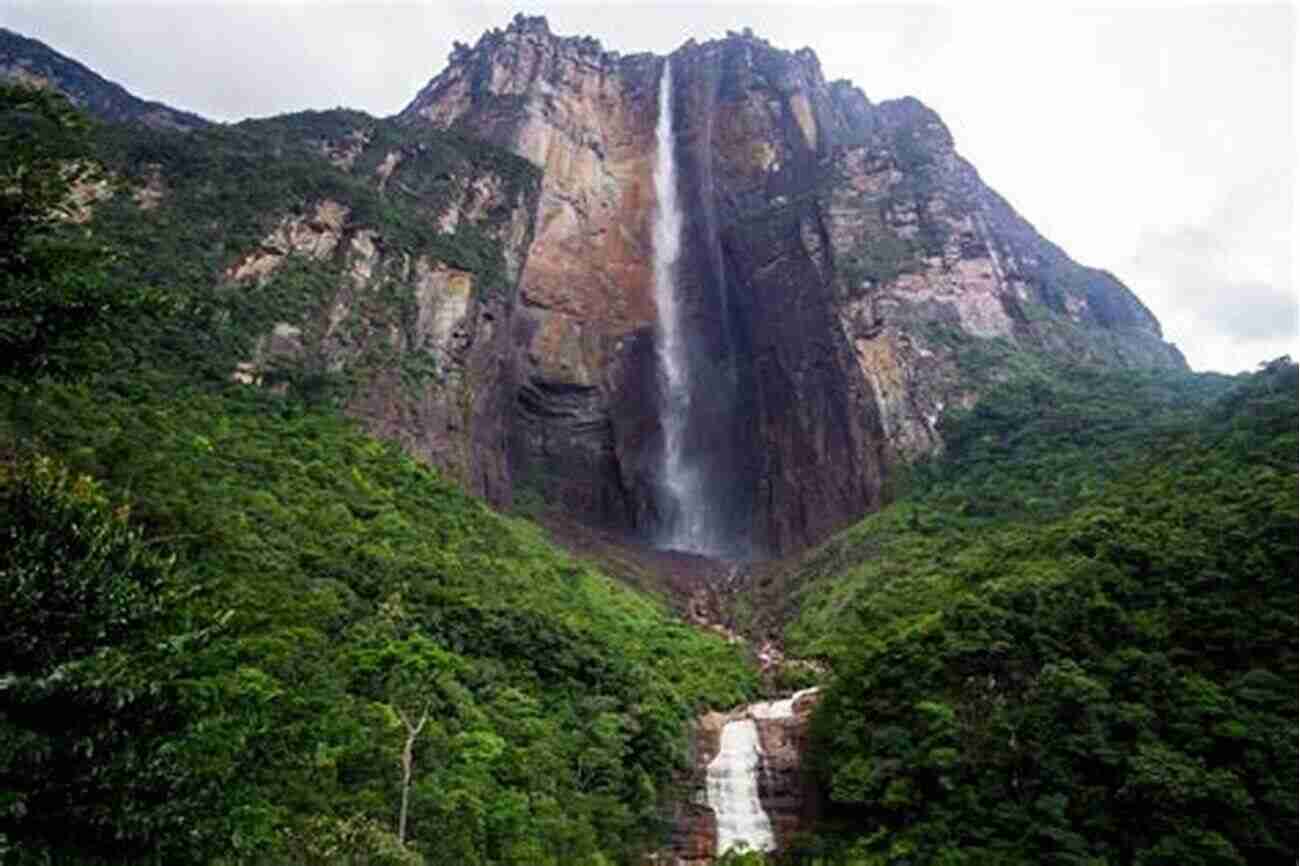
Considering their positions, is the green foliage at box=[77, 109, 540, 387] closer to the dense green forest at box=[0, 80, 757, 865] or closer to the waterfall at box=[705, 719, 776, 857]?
the dense green forest at box=[0, 80, 757, 865]

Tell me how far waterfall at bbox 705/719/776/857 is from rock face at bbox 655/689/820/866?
0.10 m

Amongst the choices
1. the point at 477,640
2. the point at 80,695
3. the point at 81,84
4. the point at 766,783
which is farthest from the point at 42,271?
the point at 81,84

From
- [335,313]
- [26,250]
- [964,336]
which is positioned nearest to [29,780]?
[26,250]

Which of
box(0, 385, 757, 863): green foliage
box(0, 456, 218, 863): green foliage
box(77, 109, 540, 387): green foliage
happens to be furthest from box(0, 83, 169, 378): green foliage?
box(77, 109, 540, 387): green foliage

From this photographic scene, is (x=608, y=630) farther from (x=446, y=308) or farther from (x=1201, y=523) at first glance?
(x=446, y=308)

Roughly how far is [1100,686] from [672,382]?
134ft

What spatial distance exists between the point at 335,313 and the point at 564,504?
1446 centimetres

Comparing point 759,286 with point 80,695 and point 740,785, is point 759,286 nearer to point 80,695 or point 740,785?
point 740,785

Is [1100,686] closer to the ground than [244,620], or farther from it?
closer to the ground

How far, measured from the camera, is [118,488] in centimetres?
2008

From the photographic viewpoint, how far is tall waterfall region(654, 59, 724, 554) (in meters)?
51.1

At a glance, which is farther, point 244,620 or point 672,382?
point 672,382

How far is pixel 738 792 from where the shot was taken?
73.2 ft

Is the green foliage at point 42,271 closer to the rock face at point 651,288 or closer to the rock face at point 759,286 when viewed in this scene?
the rock face at point 651,288
